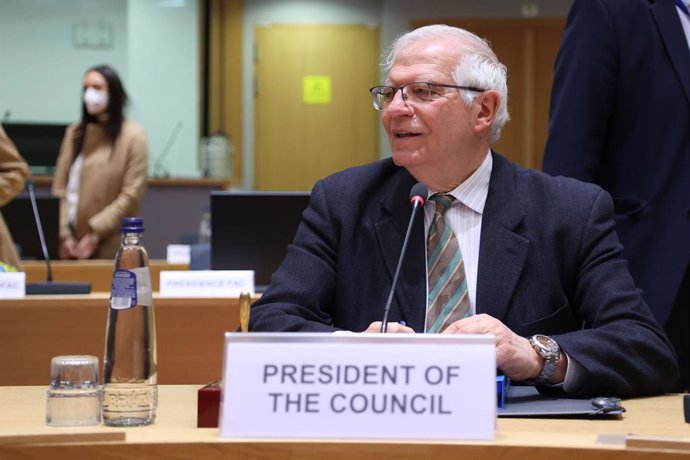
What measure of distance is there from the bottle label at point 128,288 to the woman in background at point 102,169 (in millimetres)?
4639

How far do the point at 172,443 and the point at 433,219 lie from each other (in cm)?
103

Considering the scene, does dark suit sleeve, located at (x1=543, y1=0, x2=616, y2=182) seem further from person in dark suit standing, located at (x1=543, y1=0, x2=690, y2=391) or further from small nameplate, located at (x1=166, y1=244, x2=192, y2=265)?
small nameplate, located at (x1=166, y1=244, x2=192, y2=265)

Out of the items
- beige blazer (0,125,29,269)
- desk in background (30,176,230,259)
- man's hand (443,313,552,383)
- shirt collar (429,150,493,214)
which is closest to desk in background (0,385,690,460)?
man's hand (443,313,552,383)

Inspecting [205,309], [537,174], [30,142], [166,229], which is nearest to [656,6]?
[537,174]

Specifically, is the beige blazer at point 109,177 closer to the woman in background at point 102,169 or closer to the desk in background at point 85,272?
the woman in background at point 102,169

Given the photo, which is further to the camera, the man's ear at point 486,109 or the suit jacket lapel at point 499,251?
the man's ear at point 486,109

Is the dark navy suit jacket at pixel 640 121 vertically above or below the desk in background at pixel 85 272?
above

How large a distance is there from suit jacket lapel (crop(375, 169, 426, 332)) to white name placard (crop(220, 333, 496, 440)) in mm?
798

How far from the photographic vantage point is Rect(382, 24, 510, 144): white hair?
86.9 inches

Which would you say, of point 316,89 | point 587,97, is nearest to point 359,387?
point 587,97

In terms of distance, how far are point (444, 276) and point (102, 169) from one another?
4.38m

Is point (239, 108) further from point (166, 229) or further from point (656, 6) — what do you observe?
point (656, 6)

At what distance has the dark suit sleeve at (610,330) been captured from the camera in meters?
1.94

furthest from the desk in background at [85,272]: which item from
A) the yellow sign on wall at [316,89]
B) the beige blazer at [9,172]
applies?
the yellow sign on wall at [316,89]
